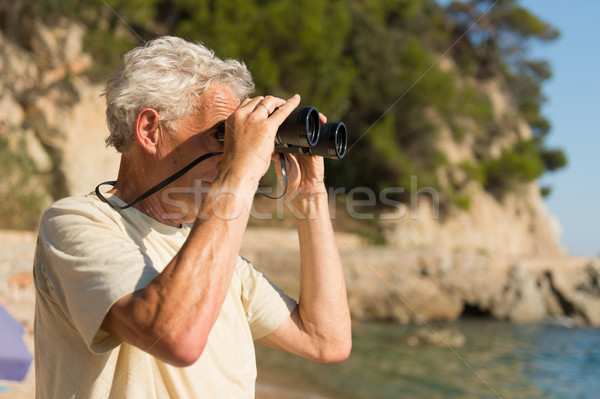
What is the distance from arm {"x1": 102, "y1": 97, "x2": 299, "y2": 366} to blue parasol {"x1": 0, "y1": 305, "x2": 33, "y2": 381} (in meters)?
2.21

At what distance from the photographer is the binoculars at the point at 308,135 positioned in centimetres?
143

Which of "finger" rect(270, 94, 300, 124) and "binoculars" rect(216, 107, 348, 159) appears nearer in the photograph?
"finger" rect(270, 94, 300, 124)

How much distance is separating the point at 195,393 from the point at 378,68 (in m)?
18.8

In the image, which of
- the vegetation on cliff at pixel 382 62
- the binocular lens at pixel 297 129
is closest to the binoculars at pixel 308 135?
the binocular lens at pixel 297 129

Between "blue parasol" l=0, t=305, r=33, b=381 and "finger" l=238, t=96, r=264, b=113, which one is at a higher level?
"finger" l=238, t=96, r=264, b=113

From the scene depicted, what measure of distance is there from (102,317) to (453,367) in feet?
26.1

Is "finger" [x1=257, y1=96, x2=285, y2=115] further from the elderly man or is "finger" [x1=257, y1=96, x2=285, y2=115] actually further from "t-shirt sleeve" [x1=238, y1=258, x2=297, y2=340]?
"t-shirt sleeve" [x1=238, y1=258, x2=297, y2=340]

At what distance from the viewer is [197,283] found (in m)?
1.04

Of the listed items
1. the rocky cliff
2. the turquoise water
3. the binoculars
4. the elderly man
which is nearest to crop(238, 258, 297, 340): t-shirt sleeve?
the elderly man

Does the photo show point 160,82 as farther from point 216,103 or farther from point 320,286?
point 320,286

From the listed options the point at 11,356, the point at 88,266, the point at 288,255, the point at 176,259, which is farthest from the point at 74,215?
the point at 288,255

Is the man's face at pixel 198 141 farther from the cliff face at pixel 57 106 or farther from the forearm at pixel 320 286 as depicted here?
the cliff face at pixel 57 106

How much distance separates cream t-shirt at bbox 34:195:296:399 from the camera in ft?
3.46

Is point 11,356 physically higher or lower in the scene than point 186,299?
lower
